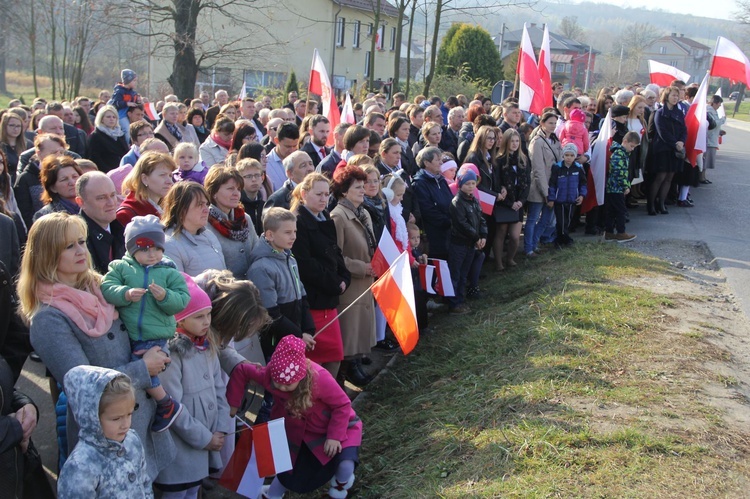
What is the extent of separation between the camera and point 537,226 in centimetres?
1041

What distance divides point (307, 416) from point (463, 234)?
420 centimetres

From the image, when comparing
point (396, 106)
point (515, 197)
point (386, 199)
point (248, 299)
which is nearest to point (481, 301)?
point (515, 197)

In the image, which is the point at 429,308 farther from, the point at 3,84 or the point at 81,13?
the point at 3,84

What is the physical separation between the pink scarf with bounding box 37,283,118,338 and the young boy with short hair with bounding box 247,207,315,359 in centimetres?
156

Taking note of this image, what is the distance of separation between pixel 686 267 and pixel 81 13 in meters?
24.2

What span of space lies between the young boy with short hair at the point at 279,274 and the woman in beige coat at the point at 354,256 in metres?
0.91

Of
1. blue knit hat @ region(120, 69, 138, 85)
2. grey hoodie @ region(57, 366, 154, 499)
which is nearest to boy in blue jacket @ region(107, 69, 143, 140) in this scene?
blue knit hat @ region(120, 69, 138, 85)

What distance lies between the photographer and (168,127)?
9.98 metres

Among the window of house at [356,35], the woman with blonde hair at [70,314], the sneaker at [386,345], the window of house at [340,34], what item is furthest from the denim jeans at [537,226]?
the window of house at [356,35]

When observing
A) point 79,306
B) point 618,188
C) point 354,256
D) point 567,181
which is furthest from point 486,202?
point 79,306

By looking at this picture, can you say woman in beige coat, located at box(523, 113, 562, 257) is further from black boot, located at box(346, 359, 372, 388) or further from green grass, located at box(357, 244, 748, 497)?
black boot, located at box(346, 359, 372, 388)

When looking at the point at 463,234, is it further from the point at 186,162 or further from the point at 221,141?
the point at 186,162

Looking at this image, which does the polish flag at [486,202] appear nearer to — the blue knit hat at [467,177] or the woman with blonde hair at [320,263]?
the blue knit hat at [467,177]

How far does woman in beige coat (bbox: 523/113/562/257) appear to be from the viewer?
32.4ft
